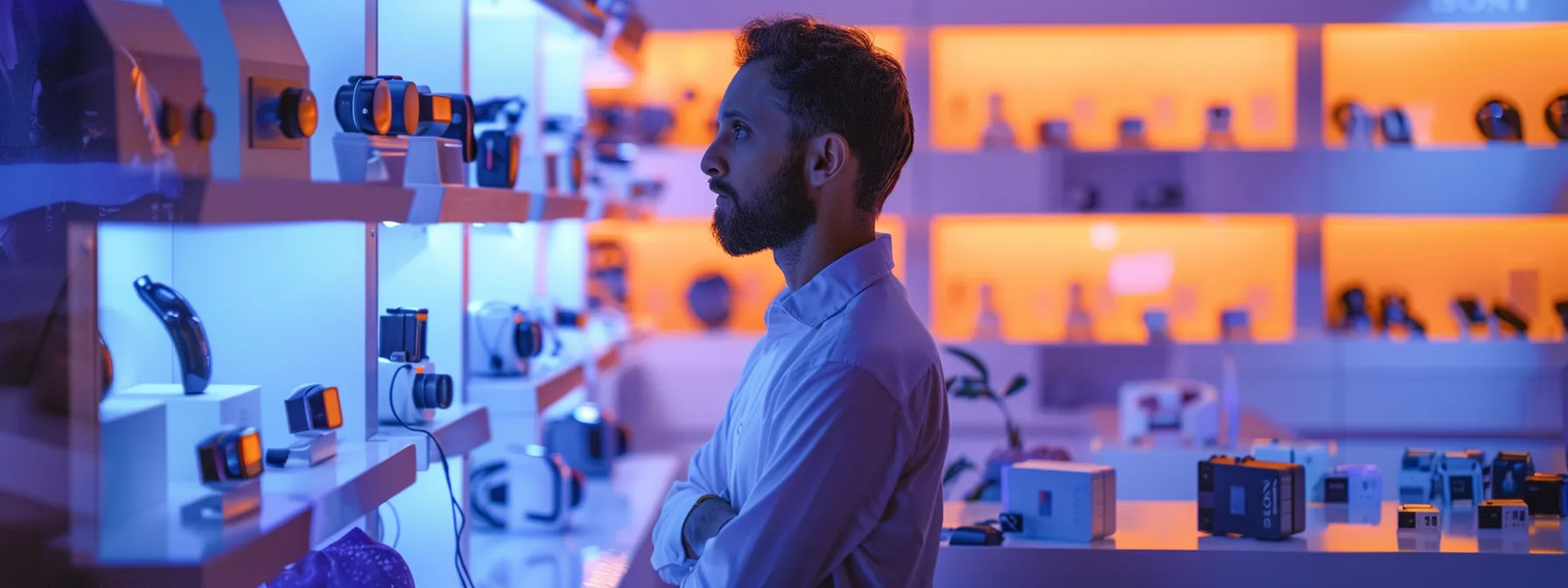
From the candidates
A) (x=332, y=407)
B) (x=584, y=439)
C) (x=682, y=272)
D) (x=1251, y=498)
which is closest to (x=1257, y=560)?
(x=1251, y=498)

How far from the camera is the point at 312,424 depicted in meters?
1.71

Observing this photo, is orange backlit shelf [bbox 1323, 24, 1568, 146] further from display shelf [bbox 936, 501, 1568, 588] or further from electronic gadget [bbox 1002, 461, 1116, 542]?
electronic gadget [bbox 1002, 461, 1116, 542]

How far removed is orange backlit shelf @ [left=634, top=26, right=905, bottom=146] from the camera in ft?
16.5

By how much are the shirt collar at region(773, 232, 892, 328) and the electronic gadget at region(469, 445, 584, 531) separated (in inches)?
52.4

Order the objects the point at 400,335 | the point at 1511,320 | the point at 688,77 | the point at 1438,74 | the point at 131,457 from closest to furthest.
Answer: the point at 131,457
the point at 400,335
the point at 1511,320
the point at 1438,74
the point at 688,77

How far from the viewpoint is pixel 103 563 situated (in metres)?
1.26

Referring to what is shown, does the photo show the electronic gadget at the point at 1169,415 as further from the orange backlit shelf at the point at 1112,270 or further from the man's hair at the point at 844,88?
the man's hair at the point at 844,88

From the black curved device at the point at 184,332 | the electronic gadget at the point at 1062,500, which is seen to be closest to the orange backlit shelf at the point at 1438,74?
the electronic gadget at the point at 1062,500

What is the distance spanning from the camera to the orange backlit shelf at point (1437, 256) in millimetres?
4980

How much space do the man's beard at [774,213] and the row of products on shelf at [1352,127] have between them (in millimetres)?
3316

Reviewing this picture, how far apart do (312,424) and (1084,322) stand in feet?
11.5

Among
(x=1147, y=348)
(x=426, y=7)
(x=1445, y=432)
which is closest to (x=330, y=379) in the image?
(x=426, y=7)

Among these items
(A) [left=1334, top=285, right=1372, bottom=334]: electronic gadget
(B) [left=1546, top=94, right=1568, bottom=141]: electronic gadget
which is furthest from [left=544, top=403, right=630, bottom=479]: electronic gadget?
(B) [left=1546, top=94, right=1568, bottom=141]: electronic gadget

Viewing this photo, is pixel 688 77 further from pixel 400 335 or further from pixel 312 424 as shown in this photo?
pixel 312 424
